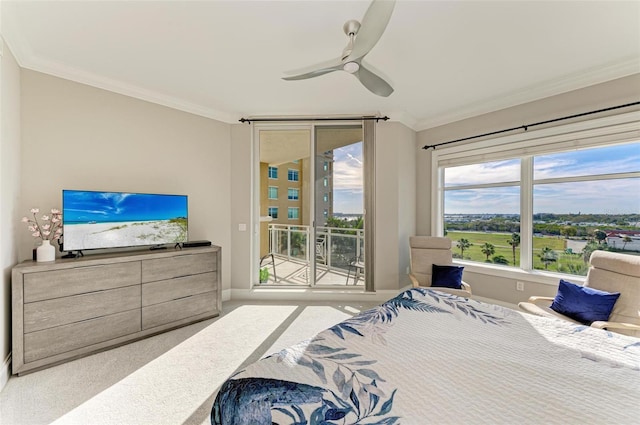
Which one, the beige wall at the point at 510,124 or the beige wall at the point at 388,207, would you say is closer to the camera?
the beige wall at the point at 510,124

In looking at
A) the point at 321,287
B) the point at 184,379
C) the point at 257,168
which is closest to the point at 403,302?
the point at 184,379

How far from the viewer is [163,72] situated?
2832 mm

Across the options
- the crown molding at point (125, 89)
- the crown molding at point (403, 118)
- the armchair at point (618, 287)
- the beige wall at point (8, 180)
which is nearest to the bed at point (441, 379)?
the armchair at point (618, 287)

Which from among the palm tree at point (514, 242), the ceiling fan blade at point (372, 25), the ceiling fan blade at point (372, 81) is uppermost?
the ceiling fan blade at point (372, 25)

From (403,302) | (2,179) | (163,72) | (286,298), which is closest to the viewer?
(403,302)

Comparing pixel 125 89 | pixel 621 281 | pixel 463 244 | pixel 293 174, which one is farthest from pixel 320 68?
pixel 463 244

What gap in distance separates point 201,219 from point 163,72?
186 centimetres

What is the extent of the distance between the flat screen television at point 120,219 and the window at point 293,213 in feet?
5.03

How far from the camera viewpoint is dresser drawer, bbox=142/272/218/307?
2.81 metres

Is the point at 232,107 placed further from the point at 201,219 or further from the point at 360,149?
the point at 360,149

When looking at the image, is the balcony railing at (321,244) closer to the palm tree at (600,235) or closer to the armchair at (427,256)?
the armchair at (427,256)

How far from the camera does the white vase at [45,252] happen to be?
237cm

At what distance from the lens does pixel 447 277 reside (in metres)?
3.44

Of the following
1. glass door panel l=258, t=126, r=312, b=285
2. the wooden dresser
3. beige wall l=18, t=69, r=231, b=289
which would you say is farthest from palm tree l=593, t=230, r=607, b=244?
beige wall l=18, t=69, r=231, b=289
